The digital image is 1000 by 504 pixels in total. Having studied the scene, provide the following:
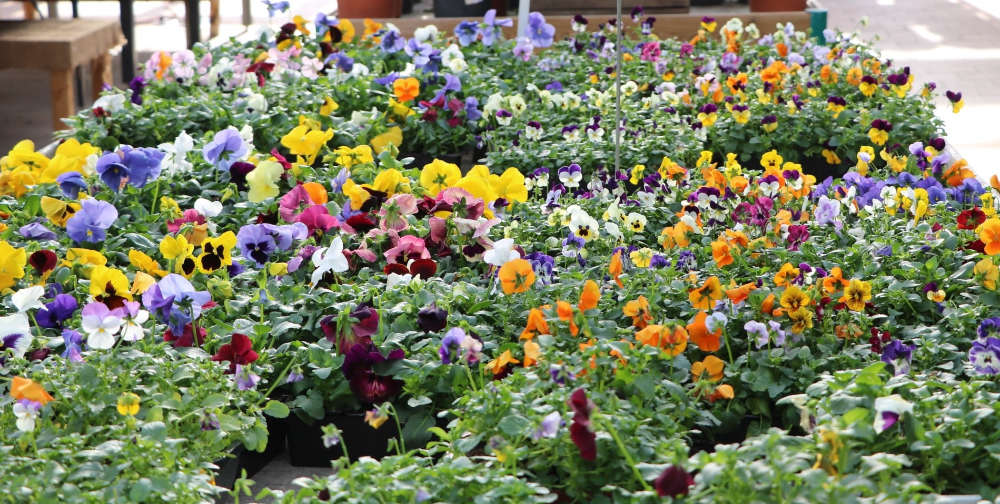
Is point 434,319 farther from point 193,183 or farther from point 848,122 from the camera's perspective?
point 848,122

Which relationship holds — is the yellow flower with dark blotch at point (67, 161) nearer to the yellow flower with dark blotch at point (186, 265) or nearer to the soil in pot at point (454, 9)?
the yellow flower with dark blotch at point (186, 265)

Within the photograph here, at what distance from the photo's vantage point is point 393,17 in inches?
246

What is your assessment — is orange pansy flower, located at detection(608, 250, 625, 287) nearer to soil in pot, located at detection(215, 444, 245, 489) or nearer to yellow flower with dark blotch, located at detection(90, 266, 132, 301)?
soil in pot, located at detection(215, 444, 245, 489)

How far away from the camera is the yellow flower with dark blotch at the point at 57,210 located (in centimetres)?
225

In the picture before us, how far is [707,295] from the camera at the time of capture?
173 centimetres

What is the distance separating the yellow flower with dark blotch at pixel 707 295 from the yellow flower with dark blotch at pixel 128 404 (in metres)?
0.80

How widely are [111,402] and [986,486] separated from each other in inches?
42.7

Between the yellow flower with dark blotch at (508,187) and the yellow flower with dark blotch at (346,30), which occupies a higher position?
the yellow flower with dark blotch at (346,30)

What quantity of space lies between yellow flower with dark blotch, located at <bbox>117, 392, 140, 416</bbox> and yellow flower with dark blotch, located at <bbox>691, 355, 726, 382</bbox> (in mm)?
758

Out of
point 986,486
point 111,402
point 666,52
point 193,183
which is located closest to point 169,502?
point 111,402

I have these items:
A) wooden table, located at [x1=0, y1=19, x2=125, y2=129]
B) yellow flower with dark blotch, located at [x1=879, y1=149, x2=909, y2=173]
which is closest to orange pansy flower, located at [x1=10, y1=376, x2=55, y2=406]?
yellow flower with dark blotch, located at [x1=879, y1=149, x2=909, y2=173]

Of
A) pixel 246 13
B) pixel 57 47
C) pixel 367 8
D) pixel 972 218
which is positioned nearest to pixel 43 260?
pixel 972 218

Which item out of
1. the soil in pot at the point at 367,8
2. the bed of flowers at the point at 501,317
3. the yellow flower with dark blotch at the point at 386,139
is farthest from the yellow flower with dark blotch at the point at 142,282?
the soil in pot at the point at 367,8

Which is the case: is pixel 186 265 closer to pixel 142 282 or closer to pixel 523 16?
pixel 142 282
